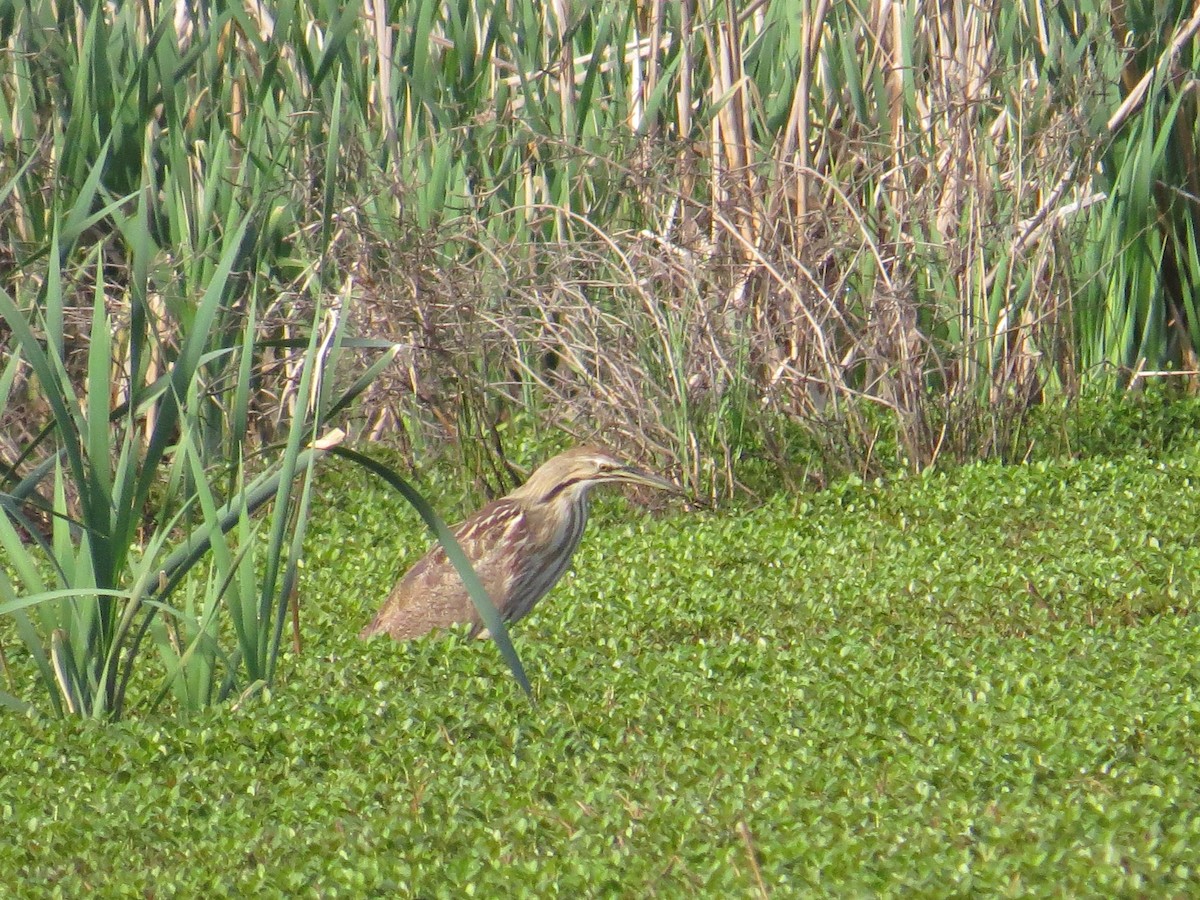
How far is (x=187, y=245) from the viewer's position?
27.4 feet

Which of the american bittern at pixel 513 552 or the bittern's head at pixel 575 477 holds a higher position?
the bittern's head at pixel 575 477

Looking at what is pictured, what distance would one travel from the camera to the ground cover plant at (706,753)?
3854 millimetres

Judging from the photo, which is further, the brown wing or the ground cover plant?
the brown wing

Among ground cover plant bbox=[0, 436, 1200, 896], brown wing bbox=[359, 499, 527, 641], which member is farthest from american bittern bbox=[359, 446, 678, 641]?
ground cover plant bbox=[0, 436, 1200, 896]

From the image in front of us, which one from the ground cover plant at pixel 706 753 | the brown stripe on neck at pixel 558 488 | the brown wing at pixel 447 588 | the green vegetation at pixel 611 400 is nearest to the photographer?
the ground cover plant at pixel 706 753

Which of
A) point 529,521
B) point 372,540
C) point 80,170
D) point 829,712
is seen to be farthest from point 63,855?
point 80,170

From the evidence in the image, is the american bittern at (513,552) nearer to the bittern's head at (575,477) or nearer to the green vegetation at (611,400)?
the bittern's head at (575,477)

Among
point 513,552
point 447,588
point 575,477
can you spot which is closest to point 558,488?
point 575,477

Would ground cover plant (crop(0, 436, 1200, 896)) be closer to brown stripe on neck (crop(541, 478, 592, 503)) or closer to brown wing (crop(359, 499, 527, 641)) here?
brown wing (crop(359, 499, 527, 641))

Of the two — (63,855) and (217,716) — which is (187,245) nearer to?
(217,716)

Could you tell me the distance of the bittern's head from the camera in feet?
21.7

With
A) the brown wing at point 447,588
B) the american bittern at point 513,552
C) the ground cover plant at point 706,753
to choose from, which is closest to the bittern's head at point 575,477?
the american bittern at point 513,552

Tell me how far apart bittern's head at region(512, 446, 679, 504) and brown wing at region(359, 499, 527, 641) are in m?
0.16

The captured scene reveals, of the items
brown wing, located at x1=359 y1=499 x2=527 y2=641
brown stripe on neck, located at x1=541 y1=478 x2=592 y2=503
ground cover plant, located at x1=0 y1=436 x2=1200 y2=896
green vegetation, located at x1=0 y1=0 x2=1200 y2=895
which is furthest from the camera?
brown stripe on neck, located at x1=541 y1=478 x2=592 y2=503
